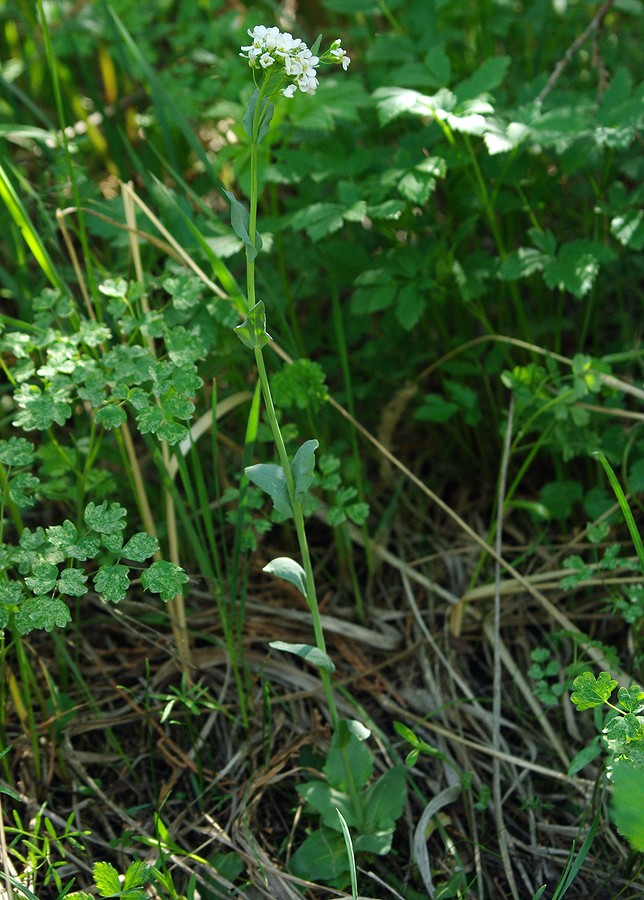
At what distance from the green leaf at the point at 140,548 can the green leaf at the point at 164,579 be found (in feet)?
0.08

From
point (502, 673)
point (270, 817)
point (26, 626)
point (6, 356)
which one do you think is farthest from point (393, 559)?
point (6, 356)

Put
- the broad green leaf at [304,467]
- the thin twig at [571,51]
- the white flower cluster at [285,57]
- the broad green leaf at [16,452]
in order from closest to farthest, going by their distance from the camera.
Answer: the white flower cluster at [285,57] < the broad green leaf at [304,467] < the broad green leaf at [16,452] < the thin twig at [571,51]

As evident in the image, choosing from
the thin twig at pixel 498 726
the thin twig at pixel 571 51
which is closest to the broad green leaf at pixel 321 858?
the thin twig at pixel 498 726

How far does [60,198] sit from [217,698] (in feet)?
3.90

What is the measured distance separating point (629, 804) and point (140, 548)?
0.77 m

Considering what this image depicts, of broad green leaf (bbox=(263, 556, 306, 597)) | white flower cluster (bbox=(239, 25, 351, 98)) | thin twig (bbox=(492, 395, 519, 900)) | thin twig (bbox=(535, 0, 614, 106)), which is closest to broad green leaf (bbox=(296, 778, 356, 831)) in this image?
thin twig (bbox=(492, 395, 519, 900))

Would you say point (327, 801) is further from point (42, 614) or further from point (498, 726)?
point (42, 614)

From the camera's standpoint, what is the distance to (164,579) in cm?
132

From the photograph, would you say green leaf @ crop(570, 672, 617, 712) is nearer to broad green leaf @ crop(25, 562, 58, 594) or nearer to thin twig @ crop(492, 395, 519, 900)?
thin twig @ crop(492, 395, 519, 900)

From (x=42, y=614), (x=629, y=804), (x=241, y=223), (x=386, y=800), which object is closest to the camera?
(x=629, y=804)

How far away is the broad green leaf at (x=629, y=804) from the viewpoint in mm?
1032

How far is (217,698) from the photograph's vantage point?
1.73 metres

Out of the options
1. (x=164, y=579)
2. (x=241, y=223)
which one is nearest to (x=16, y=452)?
(x=164, y=579)

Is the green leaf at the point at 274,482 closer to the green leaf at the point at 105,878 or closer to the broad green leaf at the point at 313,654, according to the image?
the broad green leaf at the point at 313,654
